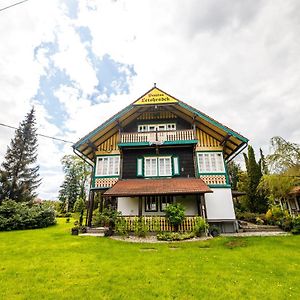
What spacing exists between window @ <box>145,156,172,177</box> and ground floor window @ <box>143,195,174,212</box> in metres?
1.81

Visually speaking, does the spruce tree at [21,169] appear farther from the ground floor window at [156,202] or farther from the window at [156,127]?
the ground floor window at [156,202]

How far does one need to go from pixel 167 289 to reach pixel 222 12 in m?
10.2

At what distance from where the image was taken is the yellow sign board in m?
15.0

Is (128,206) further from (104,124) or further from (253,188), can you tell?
(253,188)

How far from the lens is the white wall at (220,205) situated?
1332cm

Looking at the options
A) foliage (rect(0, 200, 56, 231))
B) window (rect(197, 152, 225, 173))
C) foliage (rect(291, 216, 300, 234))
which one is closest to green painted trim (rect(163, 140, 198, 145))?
window (rect(197, 152, 225, 173))

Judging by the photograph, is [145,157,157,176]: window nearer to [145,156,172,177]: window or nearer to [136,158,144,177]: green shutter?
[145,156,172,177]: window

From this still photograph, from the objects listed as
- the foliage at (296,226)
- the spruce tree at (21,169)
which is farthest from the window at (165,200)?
the spruce tree at (21,169)

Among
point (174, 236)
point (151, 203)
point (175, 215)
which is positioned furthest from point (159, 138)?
point (174, 236)

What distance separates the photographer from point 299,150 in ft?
55.8

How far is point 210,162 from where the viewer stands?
1466 cm

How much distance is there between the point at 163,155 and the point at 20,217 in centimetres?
1278

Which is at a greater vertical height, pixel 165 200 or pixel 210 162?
pixel 210 162

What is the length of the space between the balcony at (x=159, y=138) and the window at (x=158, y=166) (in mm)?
1407
